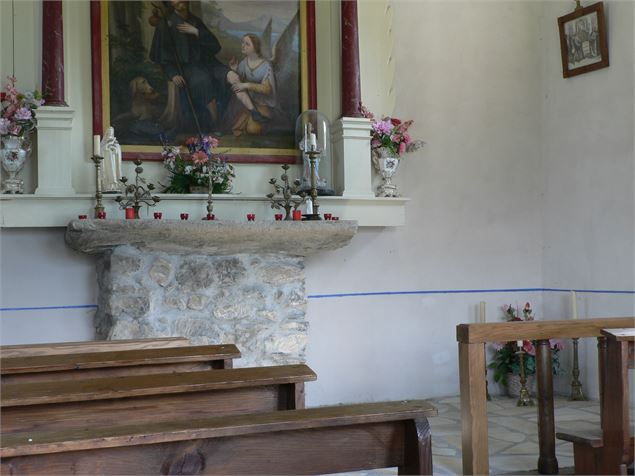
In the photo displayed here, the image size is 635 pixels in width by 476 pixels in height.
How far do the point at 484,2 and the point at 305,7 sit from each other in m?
1.58

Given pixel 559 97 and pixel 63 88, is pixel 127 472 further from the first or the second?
pixel 559 97

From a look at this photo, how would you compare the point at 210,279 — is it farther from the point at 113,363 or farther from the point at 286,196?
the point at 113,363

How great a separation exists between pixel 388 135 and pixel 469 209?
3.29 ft

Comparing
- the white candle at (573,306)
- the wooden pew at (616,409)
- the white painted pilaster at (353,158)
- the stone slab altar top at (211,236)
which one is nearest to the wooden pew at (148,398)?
the wooden pew at (616,409)

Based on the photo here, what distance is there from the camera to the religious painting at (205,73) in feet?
17.6

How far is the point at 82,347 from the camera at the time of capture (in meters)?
3.58

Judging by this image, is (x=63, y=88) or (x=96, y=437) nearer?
(x=96, y=437)

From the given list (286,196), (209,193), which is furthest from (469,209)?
(209,193)

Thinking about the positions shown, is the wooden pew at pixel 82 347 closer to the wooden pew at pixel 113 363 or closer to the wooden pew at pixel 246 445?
the wooden pew at pixel 113 363

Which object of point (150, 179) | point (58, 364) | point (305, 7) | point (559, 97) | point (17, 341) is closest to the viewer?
point (58, 364)

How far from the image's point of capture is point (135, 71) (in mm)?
5387

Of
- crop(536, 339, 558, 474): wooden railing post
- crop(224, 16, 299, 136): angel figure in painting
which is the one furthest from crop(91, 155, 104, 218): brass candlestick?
crop(536, 339, 558, 474): wooden railing post

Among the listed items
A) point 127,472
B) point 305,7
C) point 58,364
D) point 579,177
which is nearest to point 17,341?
point 58,364

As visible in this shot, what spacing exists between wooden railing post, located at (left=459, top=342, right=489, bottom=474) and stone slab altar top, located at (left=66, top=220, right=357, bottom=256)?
1854 mm
